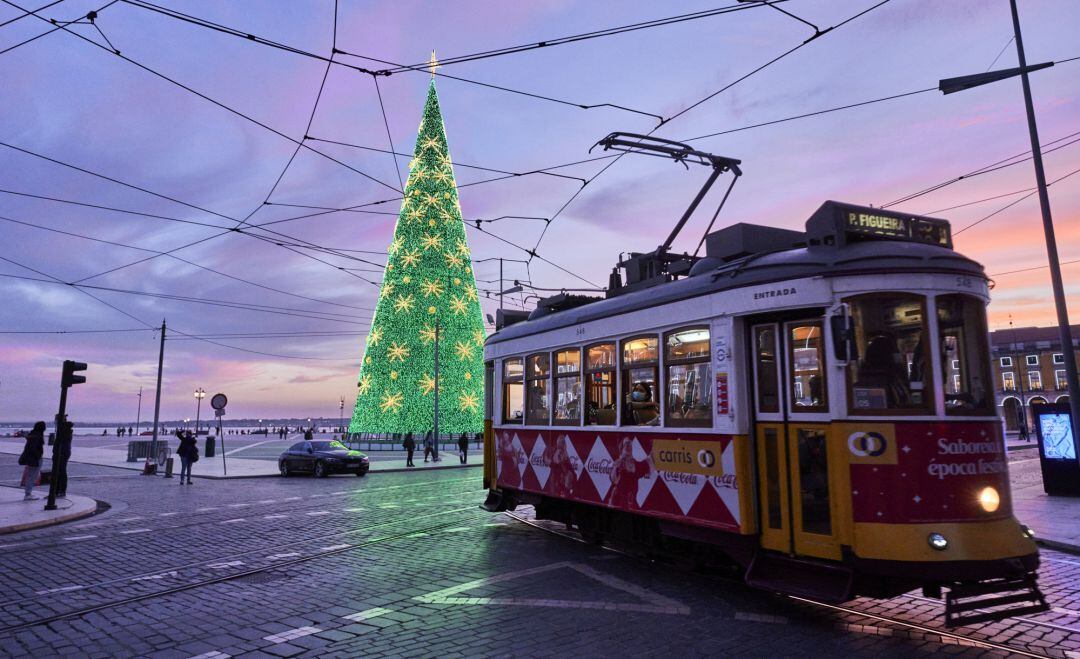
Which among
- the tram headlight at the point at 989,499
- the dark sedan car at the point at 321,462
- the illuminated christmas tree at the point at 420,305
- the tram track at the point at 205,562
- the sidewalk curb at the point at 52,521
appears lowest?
the tram track at the point at 205,562

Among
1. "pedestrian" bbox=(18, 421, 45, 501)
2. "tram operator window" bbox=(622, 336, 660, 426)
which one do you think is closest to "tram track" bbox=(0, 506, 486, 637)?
"tram operator window" bbox=(622, 336, 660, 426)

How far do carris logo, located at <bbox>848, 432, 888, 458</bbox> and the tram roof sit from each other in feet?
4.81

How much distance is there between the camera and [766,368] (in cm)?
669

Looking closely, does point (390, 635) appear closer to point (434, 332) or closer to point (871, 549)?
point (871, 549)

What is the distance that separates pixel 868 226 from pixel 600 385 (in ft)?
12.6

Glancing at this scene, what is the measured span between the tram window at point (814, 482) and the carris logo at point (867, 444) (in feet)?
1.07

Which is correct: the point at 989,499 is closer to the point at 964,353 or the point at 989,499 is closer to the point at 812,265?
the point at 964,353

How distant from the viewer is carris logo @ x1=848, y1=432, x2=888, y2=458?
5.75m

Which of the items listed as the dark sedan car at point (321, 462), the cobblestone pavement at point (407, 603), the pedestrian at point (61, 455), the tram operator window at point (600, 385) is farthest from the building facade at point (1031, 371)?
the pedestrian at point (61, 455)

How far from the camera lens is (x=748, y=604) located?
653 centimetres

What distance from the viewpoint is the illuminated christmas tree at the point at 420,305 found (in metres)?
30.3

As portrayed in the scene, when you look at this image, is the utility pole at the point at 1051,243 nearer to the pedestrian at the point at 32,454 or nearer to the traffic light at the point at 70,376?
the traffic light at the point at 70,376

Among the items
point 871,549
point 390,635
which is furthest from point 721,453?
point 390,635

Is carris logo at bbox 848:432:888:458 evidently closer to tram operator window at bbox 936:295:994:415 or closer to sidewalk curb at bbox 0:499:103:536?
tram operator window at bbox 936:295:994:415
